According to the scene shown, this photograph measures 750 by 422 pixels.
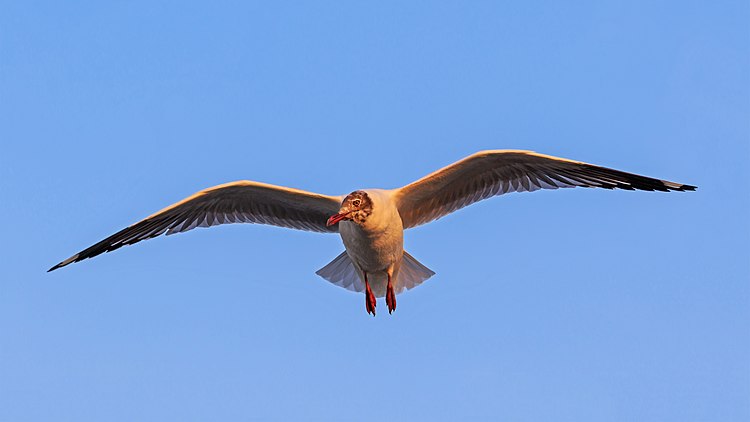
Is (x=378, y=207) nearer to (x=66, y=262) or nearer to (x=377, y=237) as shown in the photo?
(x=377, y=237)

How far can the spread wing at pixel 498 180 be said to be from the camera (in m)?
11.7

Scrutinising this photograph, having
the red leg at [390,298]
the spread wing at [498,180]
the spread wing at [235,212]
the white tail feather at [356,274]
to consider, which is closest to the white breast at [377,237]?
the red leg at [390,298]

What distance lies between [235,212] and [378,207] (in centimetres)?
253

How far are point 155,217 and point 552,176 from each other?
16.1ft

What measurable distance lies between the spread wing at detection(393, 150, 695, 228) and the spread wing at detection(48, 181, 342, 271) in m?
1.06

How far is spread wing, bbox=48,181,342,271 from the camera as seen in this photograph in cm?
1253

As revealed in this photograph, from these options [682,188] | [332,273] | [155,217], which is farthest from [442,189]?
[155,217]

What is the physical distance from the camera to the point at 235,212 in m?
13.1

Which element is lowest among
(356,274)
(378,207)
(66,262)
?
(356,274)

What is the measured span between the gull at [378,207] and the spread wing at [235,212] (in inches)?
0.5

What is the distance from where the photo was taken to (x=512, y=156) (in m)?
11.6

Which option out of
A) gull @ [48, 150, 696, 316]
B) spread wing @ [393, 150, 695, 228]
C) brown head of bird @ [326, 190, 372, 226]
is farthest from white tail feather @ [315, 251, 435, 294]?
brown head of bird @ [326, 190, 372, 226]

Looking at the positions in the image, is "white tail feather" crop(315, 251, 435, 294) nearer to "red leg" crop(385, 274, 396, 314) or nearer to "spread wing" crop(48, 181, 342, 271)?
"spread wing" crop(48, 181, 342, 271)

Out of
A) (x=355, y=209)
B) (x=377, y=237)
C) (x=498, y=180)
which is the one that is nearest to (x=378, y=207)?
(x=355, y=209)
